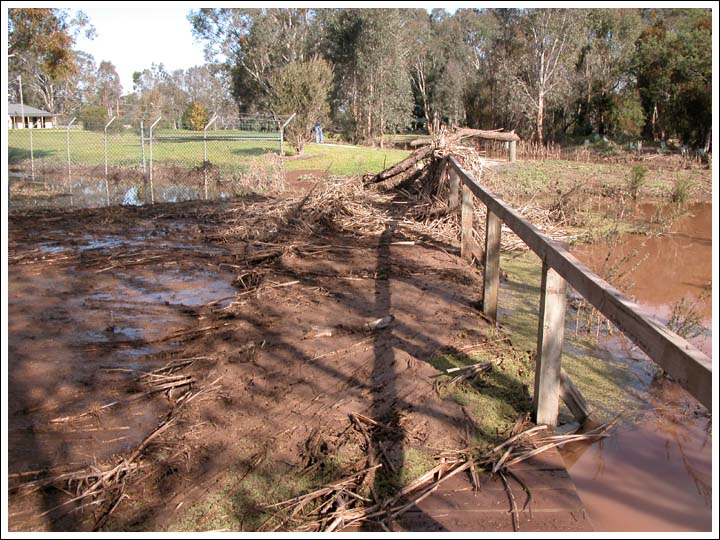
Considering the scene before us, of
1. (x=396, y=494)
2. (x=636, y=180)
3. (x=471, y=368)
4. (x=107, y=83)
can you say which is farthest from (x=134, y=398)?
(x=107, y=83)

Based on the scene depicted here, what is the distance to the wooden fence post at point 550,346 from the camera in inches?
162

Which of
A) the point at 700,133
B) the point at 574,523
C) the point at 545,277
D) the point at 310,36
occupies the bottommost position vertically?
the point at 574,523

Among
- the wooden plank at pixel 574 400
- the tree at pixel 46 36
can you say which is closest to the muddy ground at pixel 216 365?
the wooden plank at pixel 574 400

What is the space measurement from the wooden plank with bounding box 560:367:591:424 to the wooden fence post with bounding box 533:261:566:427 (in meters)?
0.27

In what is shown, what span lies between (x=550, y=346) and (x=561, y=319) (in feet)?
0.61

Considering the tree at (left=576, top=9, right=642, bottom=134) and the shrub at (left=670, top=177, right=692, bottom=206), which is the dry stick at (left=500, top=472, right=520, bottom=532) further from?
the tree at (left=576, top=9, right=642, bottom=134)

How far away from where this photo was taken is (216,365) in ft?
16.8

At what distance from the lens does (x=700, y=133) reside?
29516mm

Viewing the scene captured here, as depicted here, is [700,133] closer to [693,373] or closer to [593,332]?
[593,332]

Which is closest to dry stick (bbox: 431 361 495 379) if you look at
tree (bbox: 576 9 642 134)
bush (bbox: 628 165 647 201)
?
bush (bbox: 628 165 647 201)

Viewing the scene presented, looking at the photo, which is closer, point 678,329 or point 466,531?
point 466,531

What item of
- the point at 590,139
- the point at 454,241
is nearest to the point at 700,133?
the point at 590,139

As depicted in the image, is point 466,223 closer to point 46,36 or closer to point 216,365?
point 216,365

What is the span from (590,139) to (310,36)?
23.2 m
